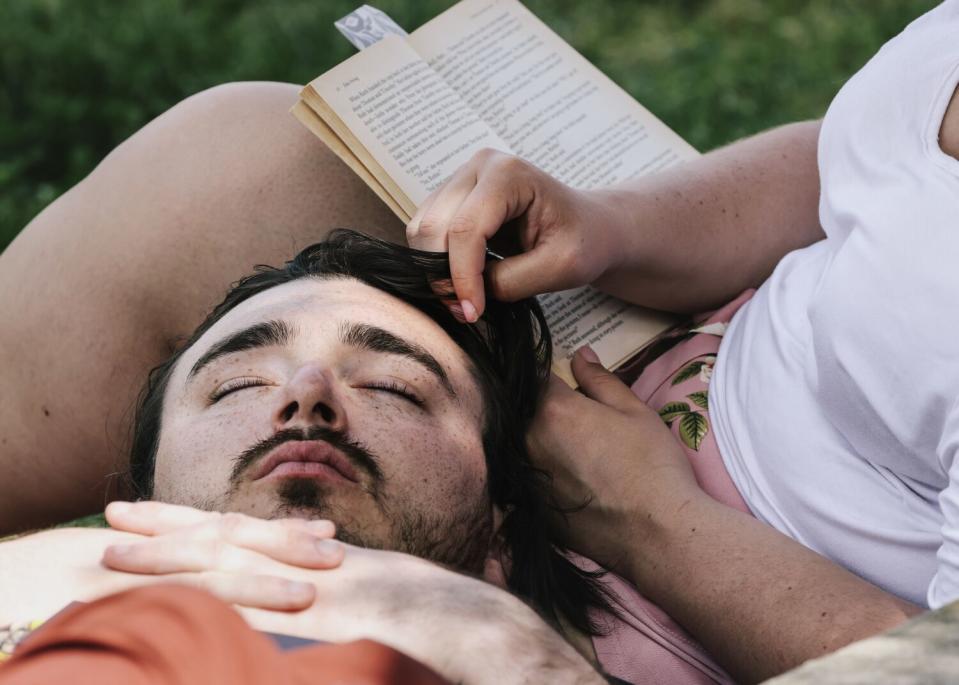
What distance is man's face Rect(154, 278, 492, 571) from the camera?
169 cm

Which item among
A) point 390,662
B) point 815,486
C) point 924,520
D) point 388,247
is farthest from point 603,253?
point 390,662

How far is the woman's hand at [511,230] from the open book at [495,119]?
0.73 ft

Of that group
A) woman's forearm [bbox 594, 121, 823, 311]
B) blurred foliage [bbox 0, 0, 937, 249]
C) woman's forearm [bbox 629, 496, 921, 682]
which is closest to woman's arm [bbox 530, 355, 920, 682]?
woman's forearm [bbox 629, 496, 921, 682]

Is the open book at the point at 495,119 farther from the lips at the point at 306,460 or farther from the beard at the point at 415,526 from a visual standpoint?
the lips at the point at 306,460

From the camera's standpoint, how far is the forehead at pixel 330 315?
191 centimetres

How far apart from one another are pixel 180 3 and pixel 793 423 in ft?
11.3

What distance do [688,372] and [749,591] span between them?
Result: 0.55m

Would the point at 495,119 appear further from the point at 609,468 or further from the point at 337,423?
the point at 337,423

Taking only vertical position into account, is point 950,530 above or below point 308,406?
below

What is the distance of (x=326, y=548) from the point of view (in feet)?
4.71

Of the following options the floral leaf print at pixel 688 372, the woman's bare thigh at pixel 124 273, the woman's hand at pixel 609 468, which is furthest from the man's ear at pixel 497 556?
the woman's bare thigh at pixel 124 273

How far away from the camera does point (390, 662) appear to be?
1.12 meters

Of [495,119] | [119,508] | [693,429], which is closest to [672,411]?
[693,429]

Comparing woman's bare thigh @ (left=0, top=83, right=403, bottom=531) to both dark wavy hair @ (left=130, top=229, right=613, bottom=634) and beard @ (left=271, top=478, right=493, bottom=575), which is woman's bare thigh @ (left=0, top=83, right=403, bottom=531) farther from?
beard @ (left=271, top=478, right=493, bottom=575)
